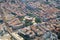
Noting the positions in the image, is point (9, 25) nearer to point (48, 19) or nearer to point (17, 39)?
point (17, 39)


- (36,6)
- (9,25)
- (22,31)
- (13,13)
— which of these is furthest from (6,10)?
(22,31)

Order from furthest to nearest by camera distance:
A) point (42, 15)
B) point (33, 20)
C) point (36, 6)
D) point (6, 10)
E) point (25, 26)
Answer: point (36, 6)
point (6, 10)
point (42, 15)
point (33, 20)
point (25, 26)

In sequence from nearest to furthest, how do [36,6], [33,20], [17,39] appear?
[17,39] < [33,20] < [36,6]

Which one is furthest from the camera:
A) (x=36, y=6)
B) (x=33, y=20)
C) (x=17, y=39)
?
(x=36, y=6)

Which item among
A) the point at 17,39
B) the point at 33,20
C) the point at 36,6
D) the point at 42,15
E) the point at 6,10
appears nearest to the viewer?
the point at 17,39

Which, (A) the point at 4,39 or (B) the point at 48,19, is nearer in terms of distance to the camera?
(A) the point at 4,39

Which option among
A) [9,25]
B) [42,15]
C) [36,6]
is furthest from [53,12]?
[9,25]

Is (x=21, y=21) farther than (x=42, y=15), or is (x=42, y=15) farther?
(x=42, y=15)

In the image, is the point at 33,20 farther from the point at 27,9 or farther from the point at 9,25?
the point at 27,9

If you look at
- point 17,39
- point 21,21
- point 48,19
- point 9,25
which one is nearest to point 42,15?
point 48,19
